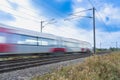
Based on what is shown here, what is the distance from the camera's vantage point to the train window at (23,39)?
58.4ft

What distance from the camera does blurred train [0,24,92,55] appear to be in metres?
16.6

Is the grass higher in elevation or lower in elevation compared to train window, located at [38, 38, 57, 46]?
lower

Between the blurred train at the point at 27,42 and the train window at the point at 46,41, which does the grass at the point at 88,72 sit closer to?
the blurred train at the point at 27,42

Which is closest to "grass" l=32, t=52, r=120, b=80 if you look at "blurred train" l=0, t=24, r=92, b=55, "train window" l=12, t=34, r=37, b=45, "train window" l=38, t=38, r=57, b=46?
"blurred train" l=0, t=24, r=92, b=55

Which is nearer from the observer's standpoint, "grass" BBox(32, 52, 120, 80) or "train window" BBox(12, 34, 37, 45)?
"grass" BBox(32, 52, 120, 80)

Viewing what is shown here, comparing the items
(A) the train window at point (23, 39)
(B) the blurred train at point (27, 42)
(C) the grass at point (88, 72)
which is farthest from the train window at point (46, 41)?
(C) the grass at point (88, 72)

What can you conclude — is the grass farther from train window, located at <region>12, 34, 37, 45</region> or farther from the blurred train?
train window, located at <region>12, 34, 37, 45</region>

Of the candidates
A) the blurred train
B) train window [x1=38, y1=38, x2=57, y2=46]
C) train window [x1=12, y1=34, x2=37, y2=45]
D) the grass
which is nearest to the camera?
the grass

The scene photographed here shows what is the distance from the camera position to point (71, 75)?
756 cm

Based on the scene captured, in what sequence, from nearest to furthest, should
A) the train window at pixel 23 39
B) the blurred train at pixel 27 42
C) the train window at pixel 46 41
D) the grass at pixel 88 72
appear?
the grass at pixel 88 72 → the blurred train at pixel 27 42 → the train window at pixel 23 39 → the train window at pixel 46 41

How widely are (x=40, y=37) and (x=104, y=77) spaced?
540 inches

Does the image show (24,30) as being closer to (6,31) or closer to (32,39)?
(32,39)

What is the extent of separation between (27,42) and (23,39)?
2.15 feet

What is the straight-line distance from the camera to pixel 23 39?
19047 mm
